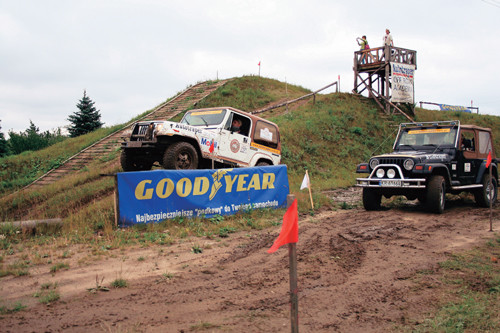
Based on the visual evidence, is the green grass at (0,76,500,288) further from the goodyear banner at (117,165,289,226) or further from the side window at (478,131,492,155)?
the side window at (478,131,492,155)

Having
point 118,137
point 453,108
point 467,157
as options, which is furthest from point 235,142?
point 453,108

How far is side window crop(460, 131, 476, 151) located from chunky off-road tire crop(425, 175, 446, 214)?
74.3 inches

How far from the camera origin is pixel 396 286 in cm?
503

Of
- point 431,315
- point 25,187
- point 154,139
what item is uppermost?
point 154,139

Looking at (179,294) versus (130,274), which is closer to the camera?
(179,294)

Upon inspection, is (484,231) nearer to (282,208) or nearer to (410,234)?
(410,234)

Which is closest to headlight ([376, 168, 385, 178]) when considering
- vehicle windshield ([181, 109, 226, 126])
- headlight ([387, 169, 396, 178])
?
headlight ([387, 169, 396, 178])

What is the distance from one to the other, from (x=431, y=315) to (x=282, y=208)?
22.7 feet

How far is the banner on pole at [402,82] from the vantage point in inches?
967

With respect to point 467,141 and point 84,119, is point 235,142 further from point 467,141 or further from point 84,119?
point 84,119

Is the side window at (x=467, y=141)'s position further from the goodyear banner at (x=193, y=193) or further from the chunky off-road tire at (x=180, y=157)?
the chunky off-road tire at (x=180, y=157)

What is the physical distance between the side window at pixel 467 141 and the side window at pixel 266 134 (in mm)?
5717

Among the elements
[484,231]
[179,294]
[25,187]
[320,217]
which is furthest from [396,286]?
[25,187]

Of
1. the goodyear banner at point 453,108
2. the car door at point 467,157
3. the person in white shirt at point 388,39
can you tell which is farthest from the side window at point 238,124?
the goodyear banner at point 453,108
